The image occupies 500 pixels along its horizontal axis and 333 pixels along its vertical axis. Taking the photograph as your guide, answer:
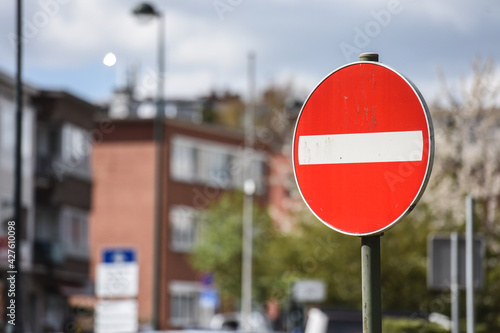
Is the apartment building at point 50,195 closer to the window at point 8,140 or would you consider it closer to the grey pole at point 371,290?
the window at point 8,140

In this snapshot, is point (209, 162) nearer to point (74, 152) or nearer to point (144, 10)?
point (74, 152)

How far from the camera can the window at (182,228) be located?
68.6m

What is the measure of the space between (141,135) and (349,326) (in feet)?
176

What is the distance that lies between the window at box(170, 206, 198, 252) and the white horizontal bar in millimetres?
63595

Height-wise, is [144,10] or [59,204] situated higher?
[144,10]

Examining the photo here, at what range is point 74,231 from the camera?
186 ft

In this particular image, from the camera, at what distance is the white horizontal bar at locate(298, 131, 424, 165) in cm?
450

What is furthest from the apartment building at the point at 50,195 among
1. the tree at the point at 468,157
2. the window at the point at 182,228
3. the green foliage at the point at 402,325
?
the green foliage at the point at 402,325

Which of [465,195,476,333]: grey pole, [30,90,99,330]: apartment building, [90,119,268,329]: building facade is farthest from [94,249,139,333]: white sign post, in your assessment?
[90,119,268,329]: building facade

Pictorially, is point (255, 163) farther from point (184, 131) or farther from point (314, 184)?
point (314, 184)

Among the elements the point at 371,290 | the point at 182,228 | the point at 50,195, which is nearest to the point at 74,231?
the point at 50,195

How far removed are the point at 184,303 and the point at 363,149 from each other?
213 ft

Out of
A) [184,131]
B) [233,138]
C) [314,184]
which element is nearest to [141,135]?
[184,131]

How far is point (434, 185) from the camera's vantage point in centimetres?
3412
